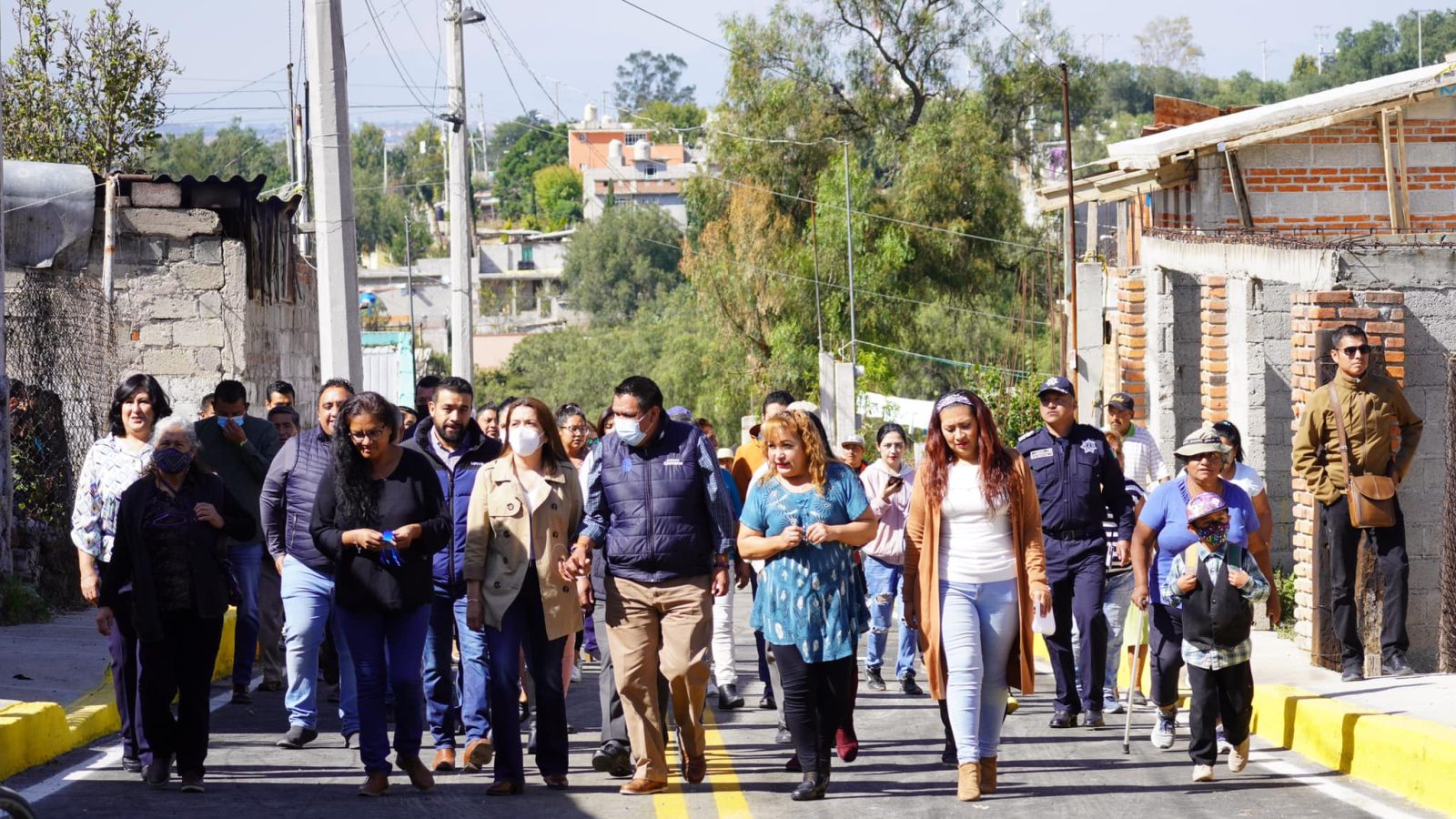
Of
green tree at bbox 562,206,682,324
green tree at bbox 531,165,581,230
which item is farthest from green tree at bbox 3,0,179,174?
green tree at bbox 531,165,581,230

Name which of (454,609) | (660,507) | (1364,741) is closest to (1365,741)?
(1364,741)

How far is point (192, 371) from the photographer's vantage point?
17344 mm

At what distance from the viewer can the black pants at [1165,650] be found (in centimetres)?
940

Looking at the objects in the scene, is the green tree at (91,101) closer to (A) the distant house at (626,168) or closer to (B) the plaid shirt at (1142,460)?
(B) the plaid shirt at (1142,460)

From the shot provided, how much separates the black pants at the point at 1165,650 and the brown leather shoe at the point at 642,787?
2.75 metres

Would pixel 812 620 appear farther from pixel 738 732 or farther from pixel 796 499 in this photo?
pixel 738 732

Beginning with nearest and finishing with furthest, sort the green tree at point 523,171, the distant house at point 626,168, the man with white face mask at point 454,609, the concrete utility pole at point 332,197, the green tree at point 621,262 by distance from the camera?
the man with white face mask at point 454,609, the concrete utility pole at point 332,197, the green tree at point 621,262, the distant house at point 626,168, the green tree at point 523,171

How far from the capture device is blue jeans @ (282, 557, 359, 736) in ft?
31.4

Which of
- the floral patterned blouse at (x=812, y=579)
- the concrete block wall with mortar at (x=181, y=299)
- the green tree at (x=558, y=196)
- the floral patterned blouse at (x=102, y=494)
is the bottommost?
the floral patterned blouse at (x=812, y=579)

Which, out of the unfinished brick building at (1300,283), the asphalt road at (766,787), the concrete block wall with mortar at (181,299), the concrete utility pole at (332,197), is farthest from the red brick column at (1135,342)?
the asphalt road at (766,787)

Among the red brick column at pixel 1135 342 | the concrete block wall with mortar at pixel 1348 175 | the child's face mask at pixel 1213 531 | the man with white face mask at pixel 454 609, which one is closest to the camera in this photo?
the child's face mask at pixel 1213 531

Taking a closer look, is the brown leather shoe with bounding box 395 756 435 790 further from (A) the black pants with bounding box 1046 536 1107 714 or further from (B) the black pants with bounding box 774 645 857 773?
(A) the black pants with bounding box 1046 536 1107 714

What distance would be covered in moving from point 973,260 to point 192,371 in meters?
29.6

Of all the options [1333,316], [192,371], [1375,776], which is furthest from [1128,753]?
[192,371]
